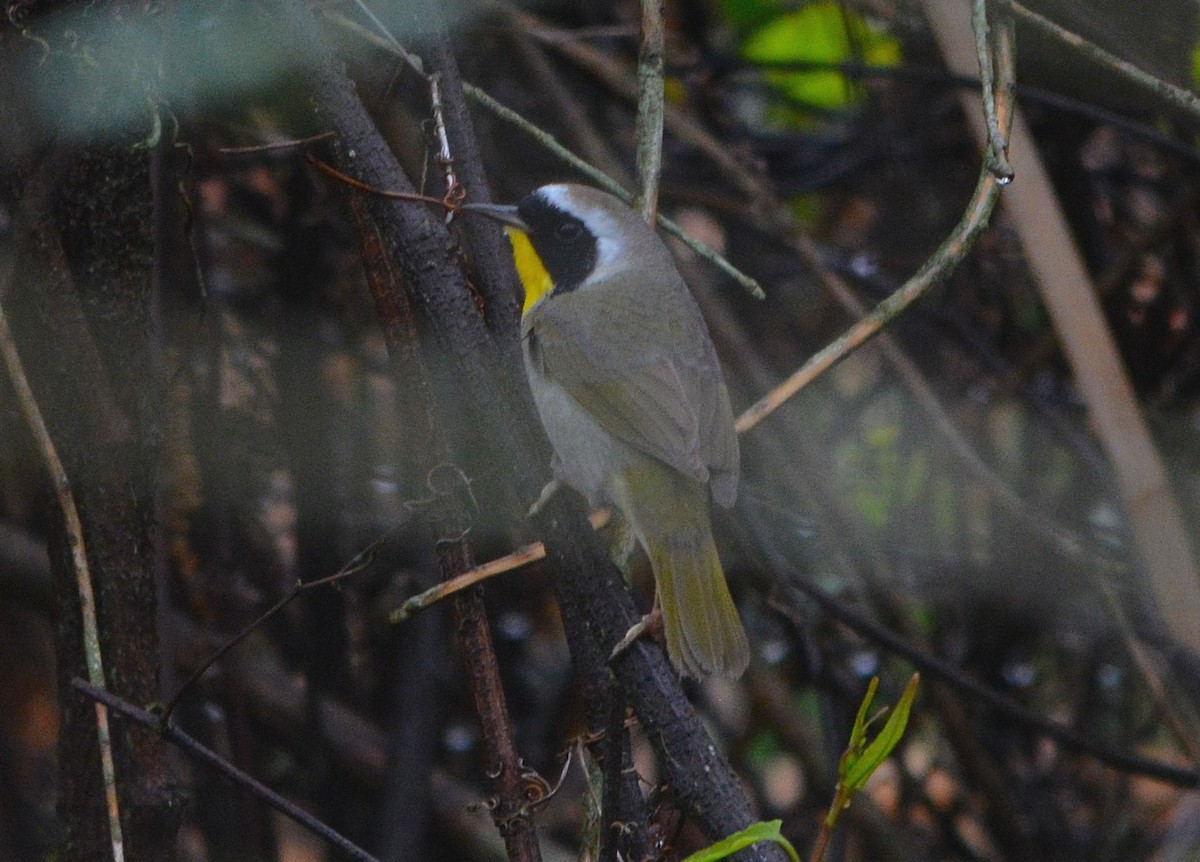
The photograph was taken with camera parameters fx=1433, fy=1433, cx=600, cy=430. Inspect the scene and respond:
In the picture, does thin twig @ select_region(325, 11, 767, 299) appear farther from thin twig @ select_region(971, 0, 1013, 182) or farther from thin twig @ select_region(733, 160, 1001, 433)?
thin twig @ select_region(971, 0, 1013, 182)

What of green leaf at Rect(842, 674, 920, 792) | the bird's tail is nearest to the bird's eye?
the bird's tail

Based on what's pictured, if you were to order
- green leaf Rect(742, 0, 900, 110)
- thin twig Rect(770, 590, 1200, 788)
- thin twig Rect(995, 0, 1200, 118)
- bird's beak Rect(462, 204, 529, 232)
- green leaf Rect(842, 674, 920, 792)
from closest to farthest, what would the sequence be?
1. green leaf Rect(842, 674, 920, 792)
2. thin twig Rect(995, 0, 1200, 118)
3. bird's beak Rect(462, 204, 529, 232)
4. thin twig Rect(770, 590, 1200, 788)
5. green leaf Rect(742, 0, 900, 110)

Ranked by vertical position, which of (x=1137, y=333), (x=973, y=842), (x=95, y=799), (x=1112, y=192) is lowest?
(x=973, y=842)

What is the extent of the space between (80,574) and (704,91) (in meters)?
2.78

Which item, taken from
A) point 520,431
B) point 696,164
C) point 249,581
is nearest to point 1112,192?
point 696,164

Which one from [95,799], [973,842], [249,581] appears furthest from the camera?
[973,842]

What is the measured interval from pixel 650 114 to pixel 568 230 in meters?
0.60

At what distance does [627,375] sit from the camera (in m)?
2.59

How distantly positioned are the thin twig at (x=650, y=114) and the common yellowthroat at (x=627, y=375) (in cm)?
7

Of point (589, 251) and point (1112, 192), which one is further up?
point (1112, 192)

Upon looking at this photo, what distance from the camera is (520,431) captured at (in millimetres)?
1766

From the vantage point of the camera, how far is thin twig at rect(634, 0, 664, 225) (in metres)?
2.05

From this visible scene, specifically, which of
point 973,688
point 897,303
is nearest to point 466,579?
point 897,303

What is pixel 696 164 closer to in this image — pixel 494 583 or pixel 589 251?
pixel 494 583
